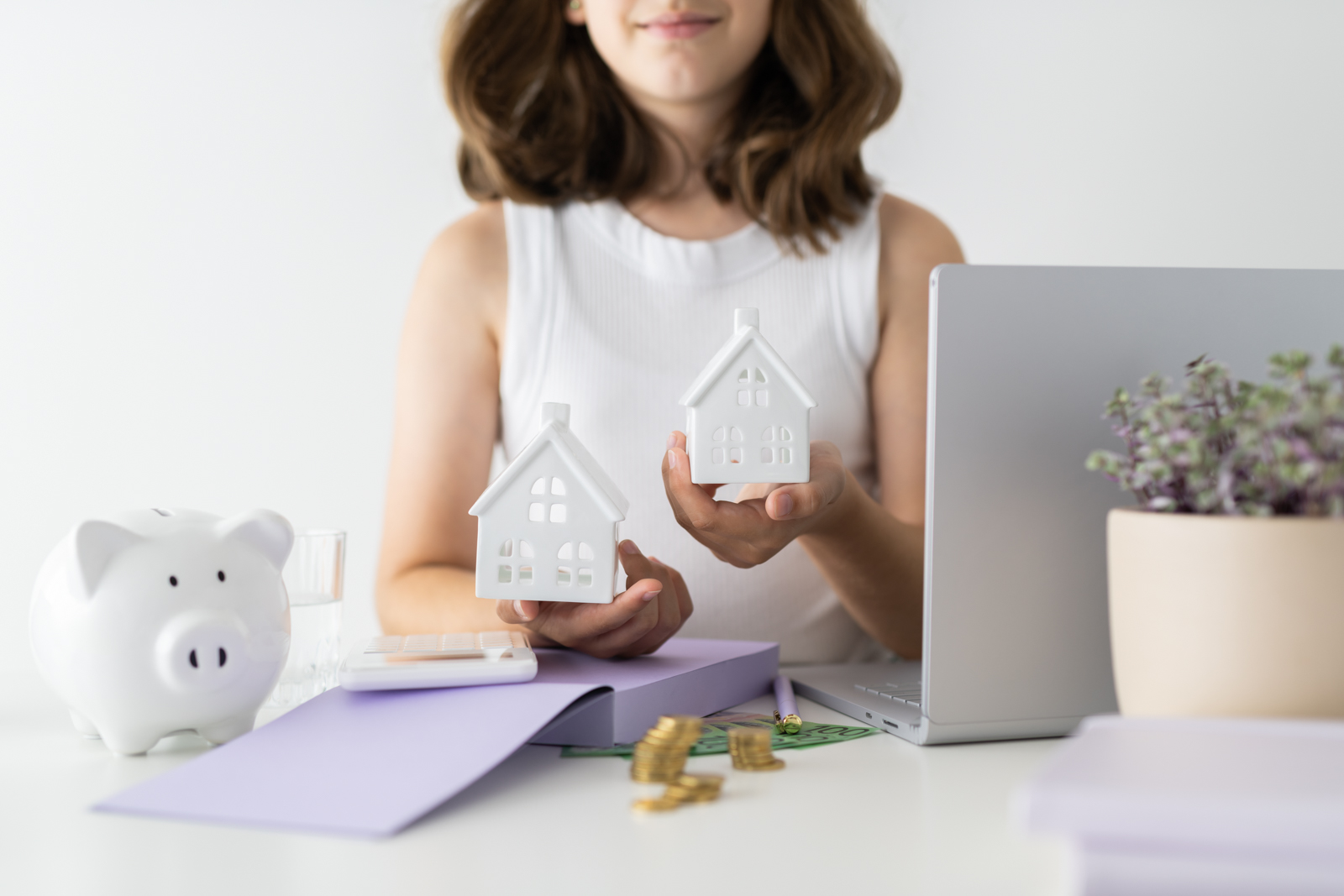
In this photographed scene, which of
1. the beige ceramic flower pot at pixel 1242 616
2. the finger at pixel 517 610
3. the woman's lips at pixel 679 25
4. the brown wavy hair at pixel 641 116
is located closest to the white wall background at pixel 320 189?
the brown wavy hair at pixel 641 116

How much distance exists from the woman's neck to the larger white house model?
2.29 ft

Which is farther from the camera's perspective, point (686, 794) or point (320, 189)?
point (320, 189)

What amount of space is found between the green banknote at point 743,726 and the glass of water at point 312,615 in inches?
10.2

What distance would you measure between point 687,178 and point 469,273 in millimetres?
332

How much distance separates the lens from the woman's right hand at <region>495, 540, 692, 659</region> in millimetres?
705

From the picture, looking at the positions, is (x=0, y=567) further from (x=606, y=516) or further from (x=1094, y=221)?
(x=1094, y=221)

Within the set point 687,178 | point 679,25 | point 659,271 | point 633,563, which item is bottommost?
point 633,563

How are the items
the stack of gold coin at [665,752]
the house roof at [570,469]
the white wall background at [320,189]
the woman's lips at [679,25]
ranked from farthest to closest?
the white wall background at [320,189] → the woman's lips at [679,25] → the house roof at [570,469] → the stack of gold coin at [665,752]

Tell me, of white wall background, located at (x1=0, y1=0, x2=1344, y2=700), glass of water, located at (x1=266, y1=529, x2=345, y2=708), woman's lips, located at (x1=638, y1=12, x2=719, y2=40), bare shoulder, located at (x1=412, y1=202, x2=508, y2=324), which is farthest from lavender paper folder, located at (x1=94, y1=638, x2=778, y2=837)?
white wall background, located at (x1=0, y1=0, x2=1344, y2=700)

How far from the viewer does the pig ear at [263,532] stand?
63cm

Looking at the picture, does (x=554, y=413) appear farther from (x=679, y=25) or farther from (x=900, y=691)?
(x=679, y=25)

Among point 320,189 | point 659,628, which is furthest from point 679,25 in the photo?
point 320,189

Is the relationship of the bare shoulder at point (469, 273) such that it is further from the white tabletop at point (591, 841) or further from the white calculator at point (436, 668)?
the white tabletop at point (591, 841)

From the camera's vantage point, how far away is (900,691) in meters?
0.76
